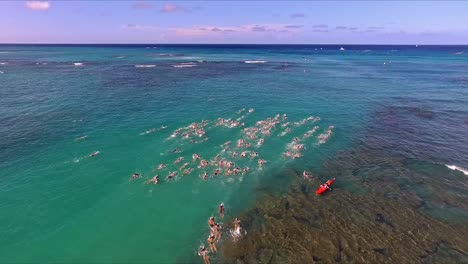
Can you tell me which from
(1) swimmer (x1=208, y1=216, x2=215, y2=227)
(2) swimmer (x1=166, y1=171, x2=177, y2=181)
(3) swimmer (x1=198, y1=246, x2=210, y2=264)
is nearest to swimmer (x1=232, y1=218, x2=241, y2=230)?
(1) swimmer (x1=208, y1=216, x2=215, y2=227)

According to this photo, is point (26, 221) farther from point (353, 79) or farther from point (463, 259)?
point (353, 79)

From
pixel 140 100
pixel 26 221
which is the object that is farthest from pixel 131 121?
pixel 26 221

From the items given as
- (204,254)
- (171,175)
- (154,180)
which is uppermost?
(171,175)

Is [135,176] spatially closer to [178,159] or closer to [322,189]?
[178,159]

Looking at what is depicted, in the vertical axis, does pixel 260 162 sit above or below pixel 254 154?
below

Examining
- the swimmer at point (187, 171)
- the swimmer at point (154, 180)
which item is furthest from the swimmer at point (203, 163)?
the swimmer at point (154, 180)

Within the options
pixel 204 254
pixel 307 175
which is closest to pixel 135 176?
pixel 204 254

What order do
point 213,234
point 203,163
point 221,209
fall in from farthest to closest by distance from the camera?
1. point 203,163
2. point 221,209
3. point 213,234

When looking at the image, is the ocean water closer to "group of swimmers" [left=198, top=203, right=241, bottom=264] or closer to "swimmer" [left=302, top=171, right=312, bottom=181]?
"group of swimmers" [left=198, top=203, right=241, bottom=264]
